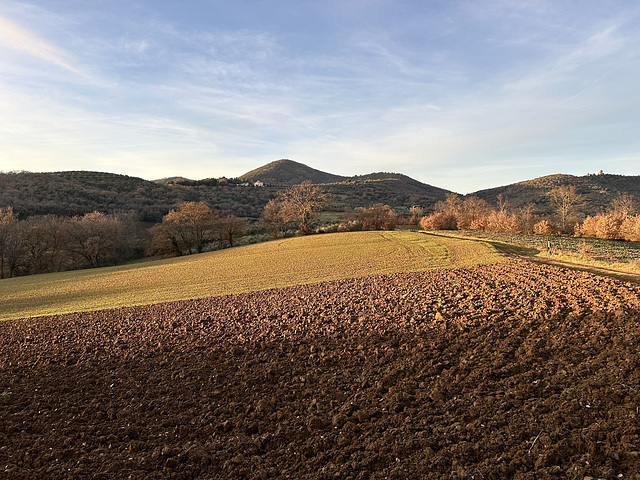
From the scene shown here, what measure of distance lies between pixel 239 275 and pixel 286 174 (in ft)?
459

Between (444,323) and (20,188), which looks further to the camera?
(20,188)

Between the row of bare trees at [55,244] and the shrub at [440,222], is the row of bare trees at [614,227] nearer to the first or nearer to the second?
the shrub at [440,222]

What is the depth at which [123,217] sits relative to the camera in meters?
59.4

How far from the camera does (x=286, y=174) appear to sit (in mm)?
162875

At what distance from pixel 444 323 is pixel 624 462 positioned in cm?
719

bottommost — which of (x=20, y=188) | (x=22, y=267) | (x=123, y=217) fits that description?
(x=22, y=267)

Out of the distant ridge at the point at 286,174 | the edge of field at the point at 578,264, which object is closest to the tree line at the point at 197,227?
the edge of field at the point at 578,264

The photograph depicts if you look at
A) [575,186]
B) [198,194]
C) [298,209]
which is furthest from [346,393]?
[575,186]

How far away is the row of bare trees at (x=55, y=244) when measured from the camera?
4319cm

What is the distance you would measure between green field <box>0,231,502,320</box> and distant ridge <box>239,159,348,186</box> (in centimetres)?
11637

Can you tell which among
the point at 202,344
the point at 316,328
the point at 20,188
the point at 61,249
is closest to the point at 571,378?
the point at 316,328

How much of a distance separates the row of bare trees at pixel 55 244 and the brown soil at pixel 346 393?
3732cm

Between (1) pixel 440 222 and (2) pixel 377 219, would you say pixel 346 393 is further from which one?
(1) pixel 440 222

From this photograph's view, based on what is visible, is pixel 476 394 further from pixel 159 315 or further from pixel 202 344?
pixel 159 315
